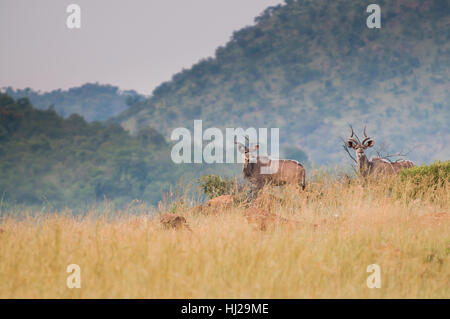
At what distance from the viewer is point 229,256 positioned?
7.39 meters

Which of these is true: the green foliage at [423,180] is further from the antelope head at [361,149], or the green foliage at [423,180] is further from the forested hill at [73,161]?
the forested hill at [73,161]

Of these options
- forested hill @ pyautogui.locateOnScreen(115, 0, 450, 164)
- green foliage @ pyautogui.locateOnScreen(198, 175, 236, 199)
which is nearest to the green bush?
green foliage @ pyautogui.locateOnScreen(198, 175, 236, 199)

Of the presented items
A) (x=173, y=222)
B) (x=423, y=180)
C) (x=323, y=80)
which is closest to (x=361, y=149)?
(x=423, y=180)

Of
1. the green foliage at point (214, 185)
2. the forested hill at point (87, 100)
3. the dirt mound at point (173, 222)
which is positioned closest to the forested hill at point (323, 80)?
the forested hill at point (87, 100)

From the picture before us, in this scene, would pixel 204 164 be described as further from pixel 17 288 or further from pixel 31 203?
pixel 17 288

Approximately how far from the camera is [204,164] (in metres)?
72.9

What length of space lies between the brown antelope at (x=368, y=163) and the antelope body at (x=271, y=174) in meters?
1.63

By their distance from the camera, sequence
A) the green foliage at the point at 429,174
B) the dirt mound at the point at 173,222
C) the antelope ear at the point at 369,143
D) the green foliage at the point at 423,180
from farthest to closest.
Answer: the antelope ear at the point at 369,143, the green foliage at the point at 429,174, the green foliage at the point at 423,180, the dirt mound at the point at 173,222

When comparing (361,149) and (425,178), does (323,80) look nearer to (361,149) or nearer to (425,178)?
(361,149)

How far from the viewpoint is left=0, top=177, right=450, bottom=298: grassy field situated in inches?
260

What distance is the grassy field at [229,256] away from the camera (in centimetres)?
660

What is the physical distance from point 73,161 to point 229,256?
215ft

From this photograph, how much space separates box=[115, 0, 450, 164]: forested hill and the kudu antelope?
69.1 m

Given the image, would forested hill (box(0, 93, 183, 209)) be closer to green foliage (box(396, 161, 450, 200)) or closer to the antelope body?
the antelope body
